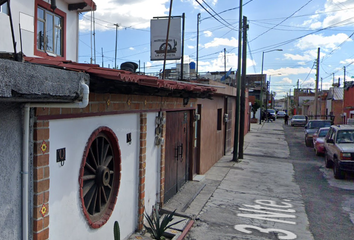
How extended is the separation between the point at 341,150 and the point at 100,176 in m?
8.73

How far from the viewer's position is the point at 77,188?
3.84 meters

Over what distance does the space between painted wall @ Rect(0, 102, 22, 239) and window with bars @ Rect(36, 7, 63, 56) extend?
6.84 m

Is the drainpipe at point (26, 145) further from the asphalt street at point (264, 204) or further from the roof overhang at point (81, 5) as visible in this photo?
the roof overhang at point (81, 5)

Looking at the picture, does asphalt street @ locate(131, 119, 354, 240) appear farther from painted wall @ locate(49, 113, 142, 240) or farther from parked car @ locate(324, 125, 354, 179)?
painted wall @ locate(49, 113, 142, 240)

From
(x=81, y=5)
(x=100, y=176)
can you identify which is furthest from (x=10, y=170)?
(x=81, y=5)

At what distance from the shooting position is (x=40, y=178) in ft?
10.3

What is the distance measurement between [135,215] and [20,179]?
9.56 feet

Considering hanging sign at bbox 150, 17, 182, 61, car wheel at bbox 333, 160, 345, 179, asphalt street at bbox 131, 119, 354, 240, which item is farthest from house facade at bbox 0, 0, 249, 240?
car wheel at bbox 333, 160, 345, 179

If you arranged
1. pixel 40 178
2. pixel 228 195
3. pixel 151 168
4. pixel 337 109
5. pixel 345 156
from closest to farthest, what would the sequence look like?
pixel 40 178 → pixel 151 168 → pixel 228 195 → pixel 345 156 → pixel 337 109

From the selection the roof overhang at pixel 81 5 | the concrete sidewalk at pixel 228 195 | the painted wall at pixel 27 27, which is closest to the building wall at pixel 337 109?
the concrete sidewalk at pixel 228 195

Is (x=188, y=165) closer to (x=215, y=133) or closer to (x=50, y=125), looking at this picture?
(x=215, y=133)

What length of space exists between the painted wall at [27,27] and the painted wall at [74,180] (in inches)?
150

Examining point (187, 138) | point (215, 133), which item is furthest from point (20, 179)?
point (215, 133)

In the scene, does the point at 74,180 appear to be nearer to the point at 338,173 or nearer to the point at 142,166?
the point at 142,166
